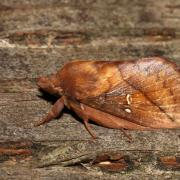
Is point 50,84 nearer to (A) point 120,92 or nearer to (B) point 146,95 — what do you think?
(A) point 120,92

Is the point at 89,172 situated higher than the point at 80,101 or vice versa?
the point at 80,101

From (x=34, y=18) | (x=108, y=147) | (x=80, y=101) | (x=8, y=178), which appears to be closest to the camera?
(x=8, y=178)

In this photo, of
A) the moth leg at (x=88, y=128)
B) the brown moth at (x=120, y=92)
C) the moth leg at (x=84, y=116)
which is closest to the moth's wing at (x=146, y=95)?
the brown moth at (x=120, y=92)

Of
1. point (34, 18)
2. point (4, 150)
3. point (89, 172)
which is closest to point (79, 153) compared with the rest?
point (89, 172)

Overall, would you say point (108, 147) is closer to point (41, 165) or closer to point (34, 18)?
point (41, 165)

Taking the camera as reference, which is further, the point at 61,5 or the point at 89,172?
the point at 61,5

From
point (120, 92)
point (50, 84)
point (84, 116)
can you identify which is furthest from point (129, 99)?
point (50, 84)

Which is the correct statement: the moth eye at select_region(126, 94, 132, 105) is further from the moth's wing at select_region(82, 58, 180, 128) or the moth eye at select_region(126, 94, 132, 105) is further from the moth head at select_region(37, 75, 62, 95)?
the moth head at select_region(37, 75, 62, 95)

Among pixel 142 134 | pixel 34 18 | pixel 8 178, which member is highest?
pixel 34 18
